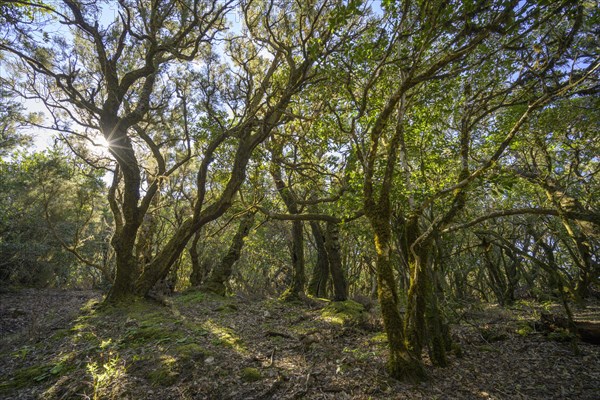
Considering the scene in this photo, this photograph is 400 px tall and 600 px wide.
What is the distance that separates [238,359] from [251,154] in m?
6.69

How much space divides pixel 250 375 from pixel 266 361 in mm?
748

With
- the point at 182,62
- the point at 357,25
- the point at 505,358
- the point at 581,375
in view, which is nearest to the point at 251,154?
the point at 182,62

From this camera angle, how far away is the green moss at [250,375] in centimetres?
507

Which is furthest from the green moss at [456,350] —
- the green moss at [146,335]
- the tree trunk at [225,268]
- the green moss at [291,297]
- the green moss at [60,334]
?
the tree trunk at [225,268]

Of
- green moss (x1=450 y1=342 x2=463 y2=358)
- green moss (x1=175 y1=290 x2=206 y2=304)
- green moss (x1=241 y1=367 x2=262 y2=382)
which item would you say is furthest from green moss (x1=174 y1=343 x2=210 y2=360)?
green moss (x1=175 y1=290 x2=206 y2=304)

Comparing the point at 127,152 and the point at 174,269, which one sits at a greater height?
the point at 127,152

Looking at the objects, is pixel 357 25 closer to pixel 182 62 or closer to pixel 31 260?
pixel 182 62

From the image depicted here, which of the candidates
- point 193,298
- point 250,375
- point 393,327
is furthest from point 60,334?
point 393,327

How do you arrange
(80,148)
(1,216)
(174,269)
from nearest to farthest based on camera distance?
(80,148)
(1,216)
(174,269)

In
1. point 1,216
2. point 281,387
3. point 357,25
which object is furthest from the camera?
point 1,216

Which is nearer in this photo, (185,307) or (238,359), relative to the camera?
(238,359)

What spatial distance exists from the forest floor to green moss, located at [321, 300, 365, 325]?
0.25 feet

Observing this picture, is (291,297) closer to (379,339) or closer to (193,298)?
(193,298)

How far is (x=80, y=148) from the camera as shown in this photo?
12.6 meters
